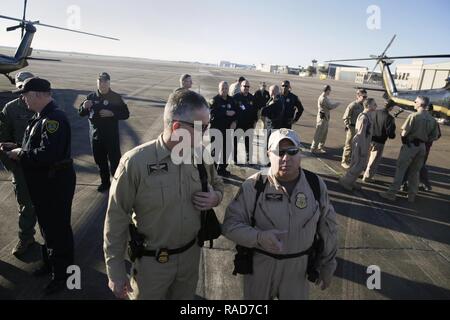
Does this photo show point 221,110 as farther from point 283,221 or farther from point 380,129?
point 283,221

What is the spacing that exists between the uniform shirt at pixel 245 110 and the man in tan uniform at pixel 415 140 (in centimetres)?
328

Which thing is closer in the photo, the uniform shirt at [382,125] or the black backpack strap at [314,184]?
the black backpack strap at [314,184]

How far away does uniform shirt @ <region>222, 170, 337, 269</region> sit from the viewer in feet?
7.63

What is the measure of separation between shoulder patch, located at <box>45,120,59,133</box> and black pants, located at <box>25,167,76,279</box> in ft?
1.43

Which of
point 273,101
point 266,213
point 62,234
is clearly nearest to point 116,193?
point 266,213

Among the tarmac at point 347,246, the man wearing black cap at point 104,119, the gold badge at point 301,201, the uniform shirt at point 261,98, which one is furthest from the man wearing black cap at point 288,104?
the gold badge at point 301,201

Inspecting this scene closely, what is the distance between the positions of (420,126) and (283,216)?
5.27m

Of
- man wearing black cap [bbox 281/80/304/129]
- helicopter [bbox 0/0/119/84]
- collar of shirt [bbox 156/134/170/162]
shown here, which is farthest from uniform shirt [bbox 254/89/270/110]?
helicopter [bbox 0/0/119/84]

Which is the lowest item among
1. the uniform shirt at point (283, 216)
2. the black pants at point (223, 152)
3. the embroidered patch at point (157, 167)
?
the black pants at point (223, 152)

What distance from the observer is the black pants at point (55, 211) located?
316 cm

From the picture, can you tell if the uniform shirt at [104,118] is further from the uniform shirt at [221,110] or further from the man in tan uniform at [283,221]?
the man in tan uniform at [283,221]

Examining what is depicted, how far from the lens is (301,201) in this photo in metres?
2.35

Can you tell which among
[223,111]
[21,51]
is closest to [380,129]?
[223,111]
